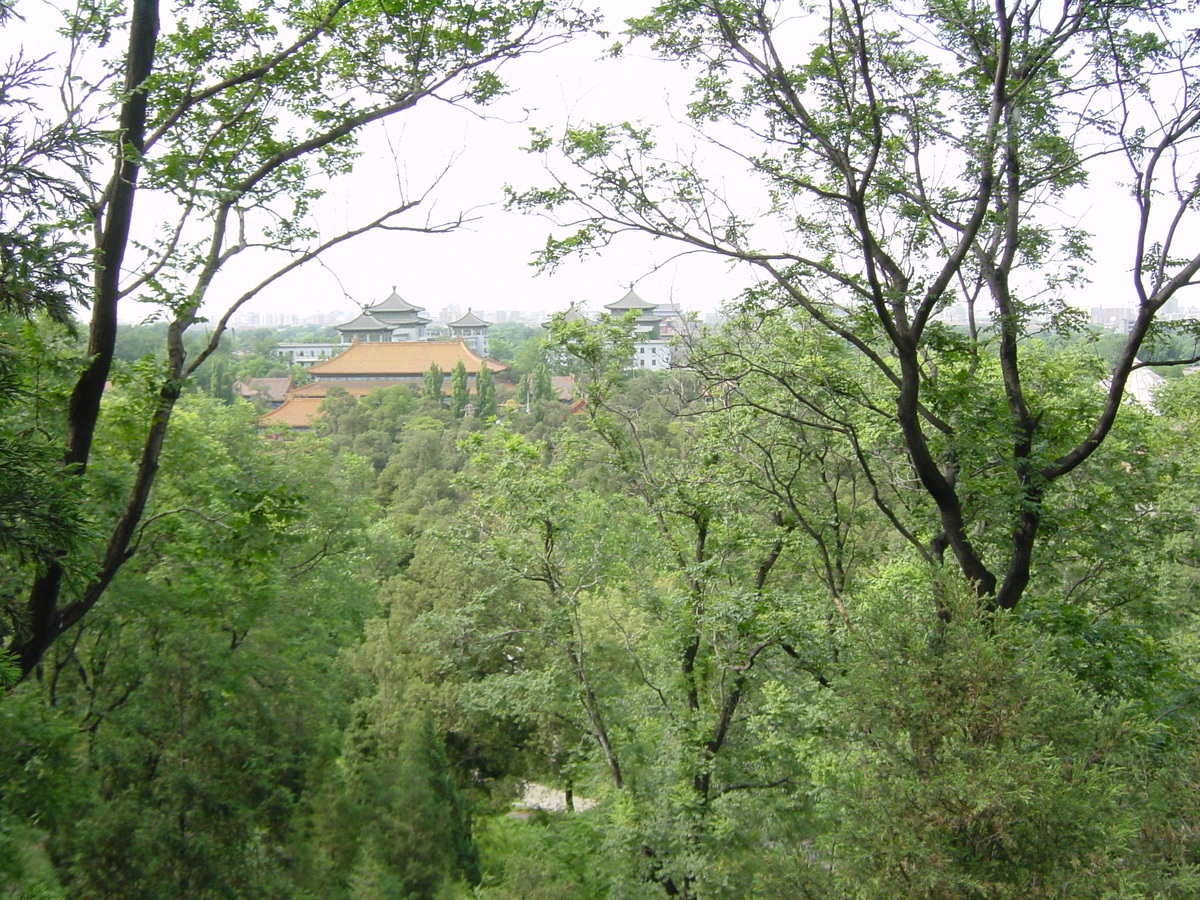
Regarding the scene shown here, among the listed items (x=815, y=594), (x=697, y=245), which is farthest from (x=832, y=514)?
(x=697, y=245)

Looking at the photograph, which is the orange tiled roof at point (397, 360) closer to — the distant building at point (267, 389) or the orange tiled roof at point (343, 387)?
the orange tiled roof at point (343, 387)

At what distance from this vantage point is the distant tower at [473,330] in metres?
63.5

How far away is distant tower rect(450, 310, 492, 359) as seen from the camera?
63531 mm

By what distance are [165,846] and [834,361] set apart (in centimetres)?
619

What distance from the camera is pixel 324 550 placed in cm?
1015

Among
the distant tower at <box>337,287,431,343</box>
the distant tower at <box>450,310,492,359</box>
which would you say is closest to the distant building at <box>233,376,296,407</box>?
the distant tower at <box>337,287,431,343</box>

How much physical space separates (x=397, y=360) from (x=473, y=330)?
22356 mm

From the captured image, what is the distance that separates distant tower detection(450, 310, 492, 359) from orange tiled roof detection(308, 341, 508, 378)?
1476 centimetres

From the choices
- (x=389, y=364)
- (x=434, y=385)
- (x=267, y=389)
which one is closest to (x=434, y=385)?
(x=434, y=385)

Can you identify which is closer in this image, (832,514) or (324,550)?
(832,514)

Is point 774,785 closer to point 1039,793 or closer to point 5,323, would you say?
point 1039,793

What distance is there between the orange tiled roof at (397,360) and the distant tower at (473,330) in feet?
48.4

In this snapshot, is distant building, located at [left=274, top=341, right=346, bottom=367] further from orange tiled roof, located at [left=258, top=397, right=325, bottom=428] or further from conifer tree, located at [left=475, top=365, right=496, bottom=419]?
conifer tree, located at [left=475, top=365, right=496, bottom=419]

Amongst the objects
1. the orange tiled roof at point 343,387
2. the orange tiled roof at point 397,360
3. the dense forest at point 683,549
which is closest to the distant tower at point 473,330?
the orange tiled roof at point 397,360
